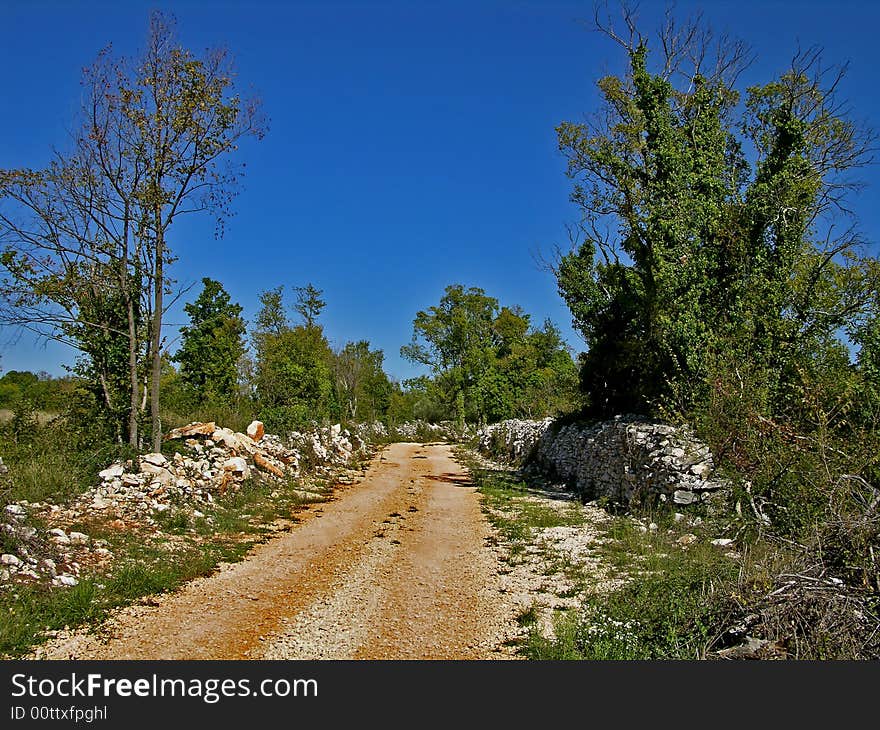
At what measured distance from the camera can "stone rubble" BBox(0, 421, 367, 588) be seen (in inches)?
268

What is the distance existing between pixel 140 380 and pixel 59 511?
5.87 meters

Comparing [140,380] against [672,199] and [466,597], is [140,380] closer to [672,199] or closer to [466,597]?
[466,597]

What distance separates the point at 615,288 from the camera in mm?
17281

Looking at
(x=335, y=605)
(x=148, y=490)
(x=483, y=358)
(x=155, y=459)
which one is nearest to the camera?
(x=335, y=605)

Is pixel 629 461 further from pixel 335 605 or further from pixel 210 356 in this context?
pixel 210 356

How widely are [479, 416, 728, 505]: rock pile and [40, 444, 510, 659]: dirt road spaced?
3.44 metres

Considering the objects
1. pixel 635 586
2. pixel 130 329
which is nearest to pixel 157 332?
pixel 130 329

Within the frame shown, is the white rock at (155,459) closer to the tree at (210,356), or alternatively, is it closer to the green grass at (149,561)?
the green grass at (149,561)

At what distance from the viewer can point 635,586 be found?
672 cm

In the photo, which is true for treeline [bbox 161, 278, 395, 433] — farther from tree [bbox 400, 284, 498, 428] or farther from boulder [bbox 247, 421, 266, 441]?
tree [bbox 400, 284, 498, 428]

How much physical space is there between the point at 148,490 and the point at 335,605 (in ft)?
17.7

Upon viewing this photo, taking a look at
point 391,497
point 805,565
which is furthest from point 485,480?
point 805,565

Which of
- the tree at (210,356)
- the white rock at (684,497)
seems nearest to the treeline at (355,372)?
the tree at (210,356)

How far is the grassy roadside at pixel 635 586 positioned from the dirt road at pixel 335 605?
679mm
